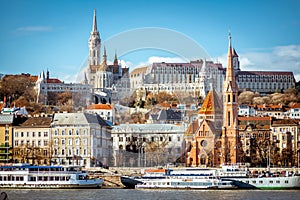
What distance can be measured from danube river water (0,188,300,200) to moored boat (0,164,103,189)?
1590 millimetres

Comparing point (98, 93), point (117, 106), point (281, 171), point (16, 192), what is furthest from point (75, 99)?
point (16, 192)

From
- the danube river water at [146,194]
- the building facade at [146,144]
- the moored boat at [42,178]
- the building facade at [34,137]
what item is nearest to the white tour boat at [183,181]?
the danube river water at [146,194]

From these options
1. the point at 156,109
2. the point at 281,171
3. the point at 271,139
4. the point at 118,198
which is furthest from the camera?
the point at 156,109

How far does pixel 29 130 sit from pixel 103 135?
5.07m

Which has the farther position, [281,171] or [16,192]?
[281,171]

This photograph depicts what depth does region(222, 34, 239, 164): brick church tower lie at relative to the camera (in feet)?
196

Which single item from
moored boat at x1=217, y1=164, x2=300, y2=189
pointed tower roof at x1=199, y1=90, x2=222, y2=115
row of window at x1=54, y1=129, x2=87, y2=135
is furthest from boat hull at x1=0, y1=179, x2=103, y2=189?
pointed tower roof at x1=199, y1=90, x2=222, y2=115

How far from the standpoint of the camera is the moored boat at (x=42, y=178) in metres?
45.6

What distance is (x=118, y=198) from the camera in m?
37.7

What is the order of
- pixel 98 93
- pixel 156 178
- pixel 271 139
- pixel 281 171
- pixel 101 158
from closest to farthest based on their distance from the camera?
pixel 156 178 < pixel 281 171 < pixel 101 158 < pixel 271 139 < pixel 98 93

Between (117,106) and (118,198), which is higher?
(117,106)

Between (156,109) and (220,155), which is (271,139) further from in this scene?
(156,109)

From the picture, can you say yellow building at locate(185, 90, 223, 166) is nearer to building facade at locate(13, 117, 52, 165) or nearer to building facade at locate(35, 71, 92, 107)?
building facade at locate(13, 117, 52, 165)

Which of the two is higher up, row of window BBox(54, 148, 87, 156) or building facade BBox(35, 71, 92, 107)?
building facade BBox(35, 71, 92, 107)
